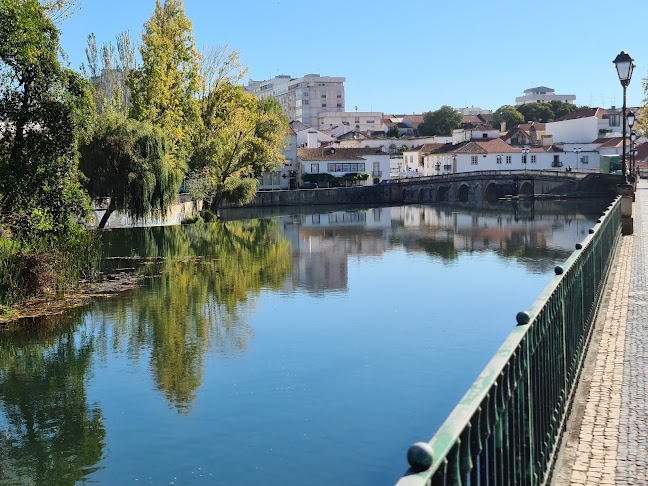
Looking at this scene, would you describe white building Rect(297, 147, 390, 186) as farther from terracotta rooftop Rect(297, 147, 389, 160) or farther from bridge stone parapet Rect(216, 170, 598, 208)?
bridge stone parapet Rect(216, 170, 598, 208)

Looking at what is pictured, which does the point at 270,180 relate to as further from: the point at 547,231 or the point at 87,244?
the point at 87,244

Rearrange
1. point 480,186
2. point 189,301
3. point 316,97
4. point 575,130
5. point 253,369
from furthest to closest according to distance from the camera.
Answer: point 316,97 → point 575,130 → point 480,186 → point 189,301 → point 253,369

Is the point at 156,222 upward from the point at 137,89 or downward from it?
downward

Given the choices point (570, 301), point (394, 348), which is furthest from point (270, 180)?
point (570, 301)

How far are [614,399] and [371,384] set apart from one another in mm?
6043

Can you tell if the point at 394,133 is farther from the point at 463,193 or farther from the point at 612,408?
the point at 612,408

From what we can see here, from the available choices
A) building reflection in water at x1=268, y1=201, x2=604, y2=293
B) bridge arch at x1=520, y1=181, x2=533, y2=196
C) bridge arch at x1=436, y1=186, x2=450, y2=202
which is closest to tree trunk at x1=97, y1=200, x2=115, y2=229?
building reflection in water at x1=268, y1=201, x2=604, y2=293

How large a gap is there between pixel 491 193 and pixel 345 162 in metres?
19.8

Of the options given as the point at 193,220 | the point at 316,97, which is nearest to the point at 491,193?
the point at 193,220

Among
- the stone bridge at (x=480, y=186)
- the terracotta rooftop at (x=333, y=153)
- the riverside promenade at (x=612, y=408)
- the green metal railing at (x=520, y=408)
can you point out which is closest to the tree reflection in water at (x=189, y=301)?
the riverside promenade at (x=612, y=408)

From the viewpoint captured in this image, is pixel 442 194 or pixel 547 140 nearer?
pixel 442 194

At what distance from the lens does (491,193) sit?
87500mm

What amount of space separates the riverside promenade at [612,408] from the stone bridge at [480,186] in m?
65.7

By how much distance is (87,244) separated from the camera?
79.7 ft
